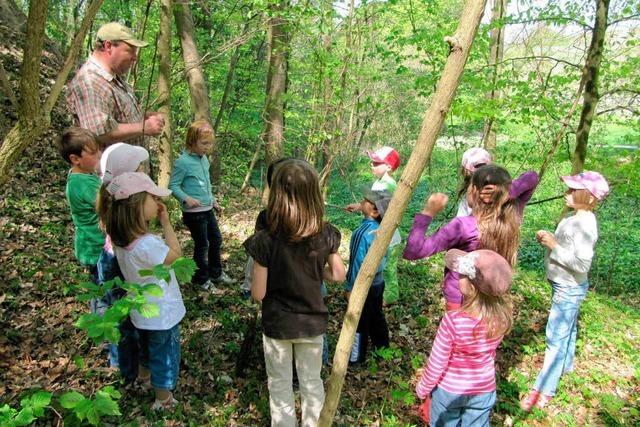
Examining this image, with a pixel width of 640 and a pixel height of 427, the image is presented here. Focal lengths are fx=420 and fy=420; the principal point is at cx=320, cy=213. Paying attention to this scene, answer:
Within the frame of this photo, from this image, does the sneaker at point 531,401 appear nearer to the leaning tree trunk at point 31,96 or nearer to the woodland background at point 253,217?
the woodland background at point 253,217

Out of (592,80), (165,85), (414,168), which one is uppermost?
(592,80)

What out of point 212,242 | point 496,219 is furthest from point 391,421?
point 212,242

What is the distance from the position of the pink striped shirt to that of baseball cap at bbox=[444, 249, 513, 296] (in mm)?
221

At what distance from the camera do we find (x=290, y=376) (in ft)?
9.62

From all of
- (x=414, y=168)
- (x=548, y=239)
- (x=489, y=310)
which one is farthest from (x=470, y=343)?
(x=548, y=239)

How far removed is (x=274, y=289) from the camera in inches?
108

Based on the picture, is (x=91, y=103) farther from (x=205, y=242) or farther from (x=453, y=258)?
(x=453, y=258)

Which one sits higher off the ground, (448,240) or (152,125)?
(152,125)

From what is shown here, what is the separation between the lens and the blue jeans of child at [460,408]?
2643 millimetres

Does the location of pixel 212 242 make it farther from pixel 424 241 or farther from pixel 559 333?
pixel 559 333

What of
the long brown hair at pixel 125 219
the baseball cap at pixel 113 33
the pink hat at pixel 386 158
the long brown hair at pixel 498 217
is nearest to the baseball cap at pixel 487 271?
the long brown hair at pixel 498 217

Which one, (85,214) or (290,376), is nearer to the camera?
(290,376)

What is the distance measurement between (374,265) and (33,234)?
5700 millimetres

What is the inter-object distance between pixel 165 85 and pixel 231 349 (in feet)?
10.1
